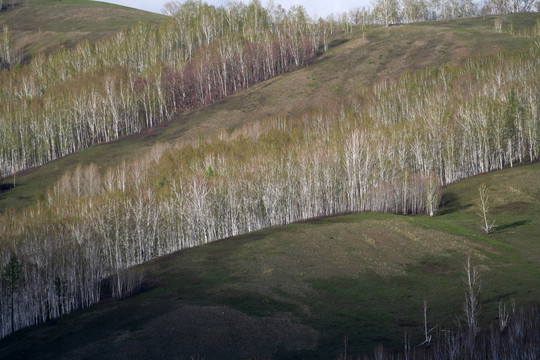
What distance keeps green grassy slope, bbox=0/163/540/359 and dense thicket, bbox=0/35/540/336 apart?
9.27 meters

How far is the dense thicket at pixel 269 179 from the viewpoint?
67250 mm

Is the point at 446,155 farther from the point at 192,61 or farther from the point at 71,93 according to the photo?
the point at 71,93

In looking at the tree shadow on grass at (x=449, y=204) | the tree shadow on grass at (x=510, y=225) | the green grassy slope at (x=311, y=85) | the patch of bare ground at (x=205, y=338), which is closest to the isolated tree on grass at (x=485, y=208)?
the tree shadow on grass at (x=510, y=225)

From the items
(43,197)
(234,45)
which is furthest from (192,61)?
(43,197)

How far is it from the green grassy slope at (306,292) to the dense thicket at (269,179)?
9.27m

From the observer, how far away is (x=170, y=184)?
9919 centimetres

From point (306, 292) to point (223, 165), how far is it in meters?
55.5

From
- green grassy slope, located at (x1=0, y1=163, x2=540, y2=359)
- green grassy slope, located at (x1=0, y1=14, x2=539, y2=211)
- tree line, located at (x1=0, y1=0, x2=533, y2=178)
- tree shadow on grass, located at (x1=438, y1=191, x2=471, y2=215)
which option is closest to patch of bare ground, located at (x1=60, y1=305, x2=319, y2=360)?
green grassy slope, located at (x1=0, y1=163, x2=540, y2=359)

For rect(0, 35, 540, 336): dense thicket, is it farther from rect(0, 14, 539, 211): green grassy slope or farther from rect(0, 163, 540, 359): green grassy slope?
rect(0, 14, 539, 211): green grassy slope

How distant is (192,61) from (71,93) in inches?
1800

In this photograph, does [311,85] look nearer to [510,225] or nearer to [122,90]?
[122,90]

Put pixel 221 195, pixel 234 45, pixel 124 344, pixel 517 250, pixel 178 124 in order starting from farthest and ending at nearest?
pixel 234 45
pixel 178 124
pixel 221 195
pixel 517 250
pixel 124 344

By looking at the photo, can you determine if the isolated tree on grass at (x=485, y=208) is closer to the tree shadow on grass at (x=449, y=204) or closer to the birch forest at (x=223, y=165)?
the tree shadow on grass at (x=449, y=204)

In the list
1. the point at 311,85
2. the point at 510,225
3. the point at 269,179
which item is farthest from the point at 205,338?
the point at 311,85
